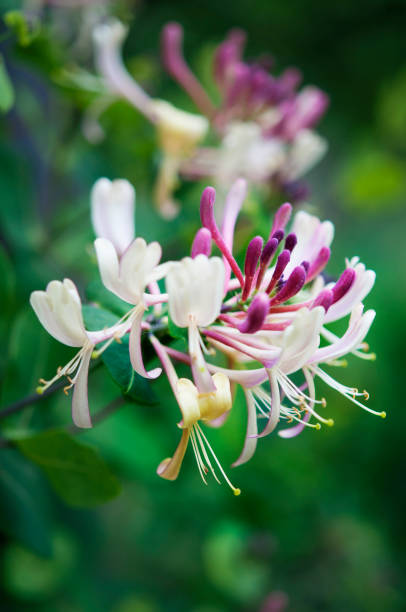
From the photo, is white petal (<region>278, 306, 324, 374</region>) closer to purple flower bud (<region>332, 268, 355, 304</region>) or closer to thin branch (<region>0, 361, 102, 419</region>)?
purple flower bud (<region>332, 268, 355, 304</region>)

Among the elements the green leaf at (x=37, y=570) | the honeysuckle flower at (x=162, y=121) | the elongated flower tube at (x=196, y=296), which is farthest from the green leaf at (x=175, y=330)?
the green leaf at (x=37, y=570)

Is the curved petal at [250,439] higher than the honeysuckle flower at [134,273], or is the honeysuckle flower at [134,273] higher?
the honeysuckle flower at [134,273]

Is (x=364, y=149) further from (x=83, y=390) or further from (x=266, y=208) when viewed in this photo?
(x=83, y=390)

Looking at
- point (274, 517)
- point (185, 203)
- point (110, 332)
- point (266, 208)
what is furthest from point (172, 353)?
point (274, 517)

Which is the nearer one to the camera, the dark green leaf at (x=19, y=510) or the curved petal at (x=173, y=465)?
the curved petal at (x=173, y=465)

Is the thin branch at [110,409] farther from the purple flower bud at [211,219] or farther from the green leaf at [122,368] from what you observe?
the purple flower bud at [211,219]

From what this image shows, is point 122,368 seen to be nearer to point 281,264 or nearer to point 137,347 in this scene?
point 137,347
